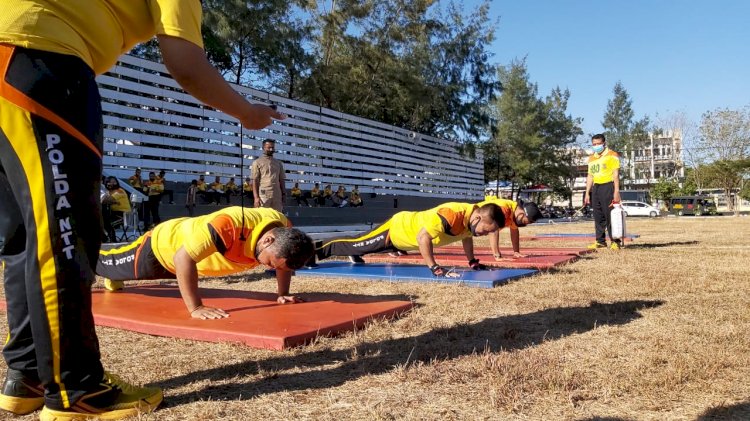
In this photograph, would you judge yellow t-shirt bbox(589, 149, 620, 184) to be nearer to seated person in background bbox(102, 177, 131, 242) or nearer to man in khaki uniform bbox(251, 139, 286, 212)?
man in khaki uniform bbox(251, 139, 286, 212)

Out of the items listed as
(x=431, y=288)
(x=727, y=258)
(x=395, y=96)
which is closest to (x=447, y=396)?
(x=431, y=288)

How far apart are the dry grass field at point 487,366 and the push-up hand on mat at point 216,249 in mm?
431

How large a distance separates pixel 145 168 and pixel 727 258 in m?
13.9

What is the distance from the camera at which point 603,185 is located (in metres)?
9.42

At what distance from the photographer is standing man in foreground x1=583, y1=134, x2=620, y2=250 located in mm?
9258

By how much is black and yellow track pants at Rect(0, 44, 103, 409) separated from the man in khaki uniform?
5603mm

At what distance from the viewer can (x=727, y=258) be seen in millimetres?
7465

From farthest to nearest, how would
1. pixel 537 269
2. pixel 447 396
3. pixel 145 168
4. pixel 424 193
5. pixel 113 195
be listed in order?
pixel 424 193 → pixel 145 168 → pixel 113 195 → pixel 537 269 → pixel 447 396

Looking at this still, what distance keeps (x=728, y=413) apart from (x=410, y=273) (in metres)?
3.95

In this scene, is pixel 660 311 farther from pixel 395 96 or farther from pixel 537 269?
pixel 395 96

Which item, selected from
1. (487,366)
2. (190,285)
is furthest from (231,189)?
(487,366)

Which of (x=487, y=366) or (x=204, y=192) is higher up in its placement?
(x=204, y=192)

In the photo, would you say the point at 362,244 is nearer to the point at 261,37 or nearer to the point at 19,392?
the point at 19,392

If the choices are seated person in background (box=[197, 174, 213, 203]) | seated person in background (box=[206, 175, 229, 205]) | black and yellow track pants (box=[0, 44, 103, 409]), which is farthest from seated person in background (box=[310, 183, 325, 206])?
black and yellow track pants (box=[0, 44, 103, 409])
